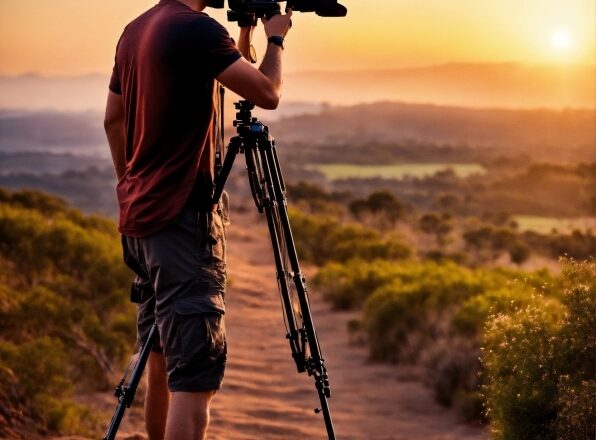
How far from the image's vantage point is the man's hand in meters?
3.51

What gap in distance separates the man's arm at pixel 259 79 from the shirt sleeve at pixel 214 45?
2 centimetres

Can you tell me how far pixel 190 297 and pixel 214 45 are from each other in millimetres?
816

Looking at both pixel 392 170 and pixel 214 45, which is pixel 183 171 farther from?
pixel 392 170

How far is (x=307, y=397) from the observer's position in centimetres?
854

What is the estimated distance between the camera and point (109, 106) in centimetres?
382

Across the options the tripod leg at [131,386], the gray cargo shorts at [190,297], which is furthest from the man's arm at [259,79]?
the tripod leg at [131,386]

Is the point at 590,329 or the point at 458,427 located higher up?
the point at 590,329

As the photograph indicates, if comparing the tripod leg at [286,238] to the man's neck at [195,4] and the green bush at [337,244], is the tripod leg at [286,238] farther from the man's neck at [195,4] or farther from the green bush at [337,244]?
the green bush at [337,244]

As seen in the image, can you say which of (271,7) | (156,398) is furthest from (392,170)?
(271,7)

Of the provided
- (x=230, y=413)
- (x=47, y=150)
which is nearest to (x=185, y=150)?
(x=230, y=413)

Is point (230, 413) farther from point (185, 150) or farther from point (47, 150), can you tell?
point (47, 150)

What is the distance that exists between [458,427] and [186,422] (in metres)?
4.82

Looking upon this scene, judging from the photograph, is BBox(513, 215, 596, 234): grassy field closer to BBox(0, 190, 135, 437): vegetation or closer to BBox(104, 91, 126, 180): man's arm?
BBox(0, 190, 135, 437): vegetation

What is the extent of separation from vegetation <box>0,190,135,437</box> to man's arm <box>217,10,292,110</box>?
299 cm
